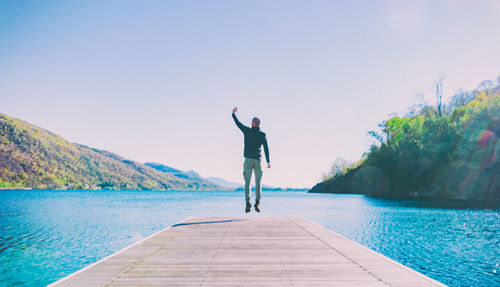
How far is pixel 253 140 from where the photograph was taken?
9.59 m

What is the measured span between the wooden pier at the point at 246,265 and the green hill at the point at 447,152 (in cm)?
4971

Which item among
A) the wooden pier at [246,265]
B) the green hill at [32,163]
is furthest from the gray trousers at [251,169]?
the green hill at [32,163]

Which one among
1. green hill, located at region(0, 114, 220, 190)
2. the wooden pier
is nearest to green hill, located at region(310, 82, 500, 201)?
the wooden pier

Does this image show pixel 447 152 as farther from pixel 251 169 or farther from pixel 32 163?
pixel 32 163

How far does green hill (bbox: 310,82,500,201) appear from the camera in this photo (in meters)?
47.7

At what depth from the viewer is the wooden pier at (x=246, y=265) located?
454 cm

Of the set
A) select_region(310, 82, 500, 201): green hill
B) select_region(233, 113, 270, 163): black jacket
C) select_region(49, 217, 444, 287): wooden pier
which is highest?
select_region(310, 82, 500, 201): green hill

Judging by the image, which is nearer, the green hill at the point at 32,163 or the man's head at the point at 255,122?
the man's head at the point at 255,122

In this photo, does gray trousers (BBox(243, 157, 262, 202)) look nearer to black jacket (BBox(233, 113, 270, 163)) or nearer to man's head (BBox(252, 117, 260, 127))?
black jacket (BBox(233, 113, 270, 163))

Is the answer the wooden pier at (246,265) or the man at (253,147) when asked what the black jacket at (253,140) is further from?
the wooden pier at (246,265)

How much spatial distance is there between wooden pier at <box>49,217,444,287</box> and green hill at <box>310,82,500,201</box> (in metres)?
49.7

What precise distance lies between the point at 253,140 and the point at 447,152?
53.6m

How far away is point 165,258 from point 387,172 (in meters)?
75.6

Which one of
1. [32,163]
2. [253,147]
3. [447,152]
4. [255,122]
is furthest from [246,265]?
[32,163]
